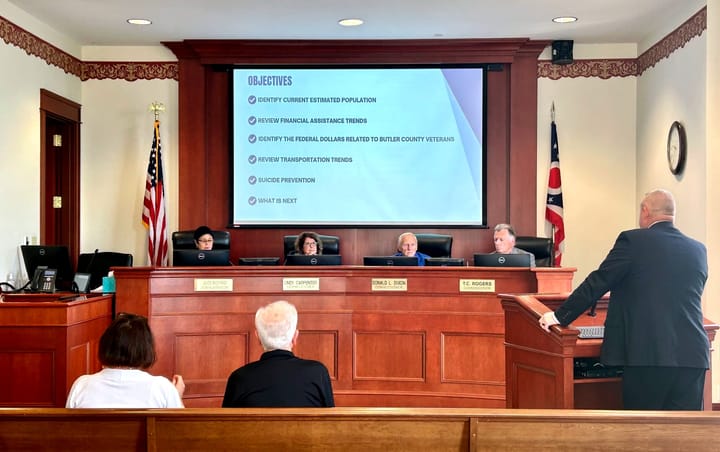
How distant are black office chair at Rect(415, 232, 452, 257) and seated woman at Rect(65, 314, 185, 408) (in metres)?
4.53

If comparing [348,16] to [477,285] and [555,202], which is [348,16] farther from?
[477,285]

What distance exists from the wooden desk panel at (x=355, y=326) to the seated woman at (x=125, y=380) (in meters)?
2.62

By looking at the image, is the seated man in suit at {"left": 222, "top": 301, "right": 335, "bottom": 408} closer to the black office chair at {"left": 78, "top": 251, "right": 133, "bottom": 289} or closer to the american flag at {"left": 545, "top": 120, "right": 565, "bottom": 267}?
the black office chair at {"left": 78, "top": 251, "right": 133, "bottom": 289}

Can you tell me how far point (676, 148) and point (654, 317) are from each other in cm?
412

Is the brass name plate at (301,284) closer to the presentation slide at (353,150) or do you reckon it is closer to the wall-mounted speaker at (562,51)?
the presentation slide at (353,150)

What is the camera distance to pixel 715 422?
2090mm

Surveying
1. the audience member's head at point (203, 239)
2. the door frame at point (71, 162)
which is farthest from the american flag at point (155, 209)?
the audience member's head at point (203, 239)

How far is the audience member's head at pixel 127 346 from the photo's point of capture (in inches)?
104

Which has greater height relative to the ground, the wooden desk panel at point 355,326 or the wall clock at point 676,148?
the wall clock at point 676,148

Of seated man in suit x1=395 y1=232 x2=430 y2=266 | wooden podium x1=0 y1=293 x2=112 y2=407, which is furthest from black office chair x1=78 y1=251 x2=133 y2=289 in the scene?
seated man in suit x1=395 y1=232 x2=430 y2=266

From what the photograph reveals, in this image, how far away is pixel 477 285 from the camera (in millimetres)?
5332

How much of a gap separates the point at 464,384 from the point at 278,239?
3284 mm

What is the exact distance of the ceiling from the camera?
6555 millimetres

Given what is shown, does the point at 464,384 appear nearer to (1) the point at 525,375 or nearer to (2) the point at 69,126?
(1) the point at 525,375
